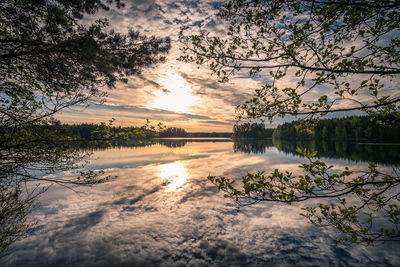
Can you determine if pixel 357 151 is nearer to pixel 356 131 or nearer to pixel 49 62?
pixel 49 62

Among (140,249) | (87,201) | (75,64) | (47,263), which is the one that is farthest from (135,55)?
(87,201)

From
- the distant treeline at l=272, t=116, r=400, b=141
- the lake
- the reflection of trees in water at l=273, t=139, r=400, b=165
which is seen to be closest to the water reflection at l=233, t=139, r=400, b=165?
the reflection of trees in water at l=273, t=139, r=400, b=165

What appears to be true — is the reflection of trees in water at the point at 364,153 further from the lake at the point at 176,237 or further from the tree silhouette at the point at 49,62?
the tree silhouette at the point at 49,62

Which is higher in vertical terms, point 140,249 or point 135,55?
point 135,55

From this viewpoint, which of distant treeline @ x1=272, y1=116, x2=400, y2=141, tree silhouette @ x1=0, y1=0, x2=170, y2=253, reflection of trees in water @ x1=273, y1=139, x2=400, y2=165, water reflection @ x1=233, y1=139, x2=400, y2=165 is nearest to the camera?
tree silhouette @ x1=0, y1=0, x2=170, y2=253

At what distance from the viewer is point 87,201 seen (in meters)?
12.1

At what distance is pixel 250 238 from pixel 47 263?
832 centimetres

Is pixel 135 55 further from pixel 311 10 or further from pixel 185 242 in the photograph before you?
pixel 185 242

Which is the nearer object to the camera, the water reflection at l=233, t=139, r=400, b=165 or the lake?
the lake

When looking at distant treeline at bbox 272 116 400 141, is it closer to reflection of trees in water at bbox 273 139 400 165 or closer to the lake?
reflection of trees in water at bbox 273 139 400 165

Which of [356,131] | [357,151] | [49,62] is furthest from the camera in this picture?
[356,131]

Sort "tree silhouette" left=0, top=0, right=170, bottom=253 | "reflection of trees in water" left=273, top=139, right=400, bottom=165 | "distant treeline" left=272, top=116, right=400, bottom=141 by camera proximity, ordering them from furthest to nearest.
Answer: "distant treeline" left=272, top=116, right=400, bottom=141 → "reflection of trees in water" left=273, top=139, right=400, bottom=165 → "tree silhouette" left=0, top=0, right=170, bottom=253

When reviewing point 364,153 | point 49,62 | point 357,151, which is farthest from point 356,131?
point 49,62

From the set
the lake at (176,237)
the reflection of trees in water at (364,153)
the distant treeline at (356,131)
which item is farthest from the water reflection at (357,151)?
the distant treeline at (356,131)
